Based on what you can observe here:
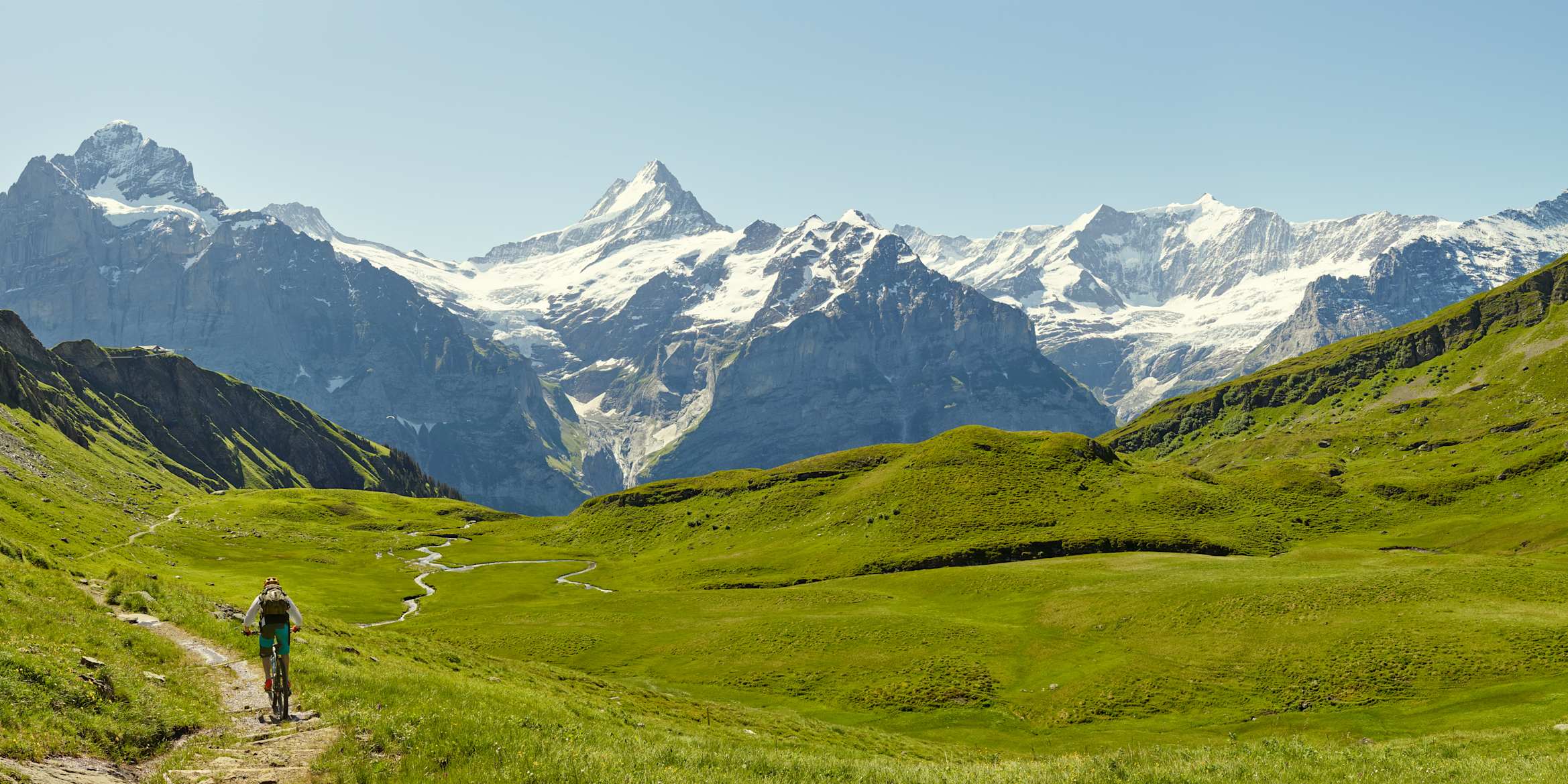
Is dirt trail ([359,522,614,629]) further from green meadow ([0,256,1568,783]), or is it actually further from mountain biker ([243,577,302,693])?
mountain biker ([243,577,302,693])

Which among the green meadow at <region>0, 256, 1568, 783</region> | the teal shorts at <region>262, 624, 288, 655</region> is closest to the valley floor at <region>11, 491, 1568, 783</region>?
the green meadow at <region>0, 256, 1568, 783</region>

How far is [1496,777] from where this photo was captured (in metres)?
23.5

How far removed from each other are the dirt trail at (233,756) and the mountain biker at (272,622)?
1124 mm

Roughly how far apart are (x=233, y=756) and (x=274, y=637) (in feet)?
19.9

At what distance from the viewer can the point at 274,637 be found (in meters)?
25.9

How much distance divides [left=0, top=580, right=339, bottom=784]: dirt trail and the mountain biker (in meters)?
1.12

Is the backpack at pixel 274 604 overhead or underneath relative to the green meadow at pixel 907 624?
overhead

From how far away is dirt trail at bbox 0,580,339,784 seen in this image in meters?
17.7

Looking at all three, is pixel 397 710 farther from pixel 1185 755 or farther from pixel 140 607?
pixel 1185 755

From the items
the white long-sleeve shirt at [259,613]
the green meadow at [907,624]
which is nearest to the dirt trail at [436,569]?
the green meadow at [907,624]

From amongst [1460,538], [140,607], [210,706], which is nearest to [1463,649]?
[210,706]

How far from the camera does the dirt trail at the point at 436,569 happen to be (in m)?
105

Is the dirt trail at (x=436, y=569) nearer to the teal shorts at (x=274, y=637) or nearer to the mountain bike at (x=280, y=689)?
the teal shorts at (x=274, y=637)

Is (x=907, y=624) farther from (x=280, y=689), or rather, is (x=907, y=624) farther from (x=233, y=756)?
(x=233, y=756)
